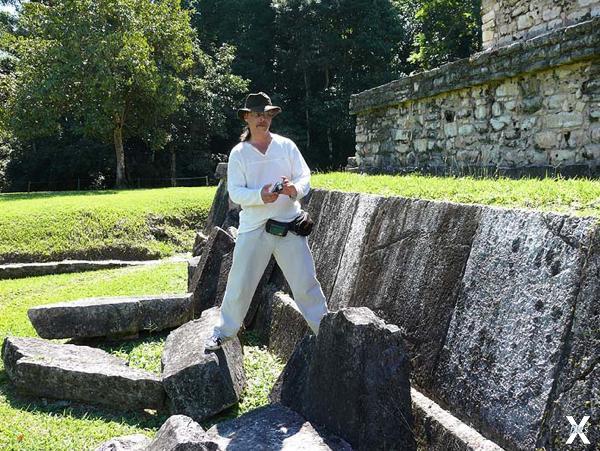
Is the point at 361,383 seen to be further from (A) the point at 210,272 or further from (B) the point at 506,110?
(B) the point at 506,110

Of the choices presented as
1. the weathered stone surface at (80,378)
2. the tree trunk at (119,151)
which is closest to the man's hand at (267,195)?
the weathered stone surface at (80,378)

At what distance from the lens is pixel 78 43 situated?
22.9 meters

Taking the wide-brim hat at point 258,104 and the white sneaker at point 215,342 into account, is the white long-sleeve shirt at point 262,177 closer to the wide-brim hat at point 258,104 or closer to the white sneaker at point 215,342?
the wide-brim hat at point 258,104

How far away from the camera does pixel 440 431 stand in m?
3.02

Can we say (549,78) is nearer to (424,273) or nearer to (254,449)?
(424,273)

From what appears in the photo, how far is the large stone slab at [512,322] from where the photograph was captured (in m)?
2.54

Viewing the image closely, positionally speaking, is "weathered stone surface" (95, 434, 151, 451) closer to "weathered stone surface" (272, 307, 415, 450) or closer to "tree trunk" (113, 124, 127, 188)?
"weathered stone surface" (272, 307, 415, 450)

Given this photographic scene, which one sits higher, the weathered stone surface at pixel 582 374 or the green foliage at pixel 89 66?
the green foliage at pixel 89 66

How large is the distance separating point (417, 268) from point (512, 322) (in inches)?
39.8

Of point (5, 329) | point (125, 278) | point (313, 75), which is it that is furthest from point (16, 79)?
point (5, 329)

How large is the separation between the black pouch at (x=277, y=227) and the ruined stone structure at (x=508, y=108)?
282 centimetres

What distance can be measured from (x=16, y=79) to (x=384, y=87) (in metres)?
21.0

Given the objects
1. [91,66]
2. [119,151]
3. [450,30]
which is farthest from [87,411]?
[450,30]

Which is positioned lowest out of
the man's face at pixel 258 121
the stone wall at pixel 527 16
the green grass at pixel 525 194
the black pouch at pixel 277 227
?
the black pouch at pixel 277 227
